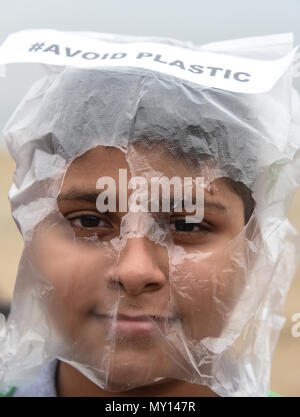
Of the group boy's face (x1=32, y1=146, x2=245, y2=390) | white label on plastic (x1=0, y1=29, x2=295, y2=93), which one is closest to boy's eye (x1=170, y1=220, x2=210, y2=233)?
boy's face (x1=32, y1=146, x2=245, y2=390)

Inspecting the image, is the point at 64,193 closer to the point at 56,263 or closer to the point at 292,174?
the point at 56,263

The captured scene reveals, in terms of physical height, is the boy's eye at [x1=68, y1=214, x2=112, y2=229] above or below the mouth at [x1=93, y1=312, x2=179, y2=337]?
above

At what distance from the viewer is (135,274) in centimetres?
88

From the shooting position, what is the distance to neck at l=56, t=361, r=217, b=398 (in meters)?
1.01

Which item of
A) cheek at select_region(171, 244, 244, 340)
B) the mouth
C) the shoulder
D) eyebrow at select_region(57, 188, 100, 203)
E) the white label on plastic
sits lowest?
the shoulder

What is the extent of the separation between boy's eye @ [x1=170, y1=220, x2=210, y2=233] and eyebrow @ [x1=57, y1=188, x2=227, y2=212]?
39mm

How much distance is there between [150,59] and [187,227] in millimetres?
297

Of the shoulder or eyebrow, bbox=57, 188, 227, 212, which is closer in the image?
eyebrow, bbox=57, 188, 227, 212

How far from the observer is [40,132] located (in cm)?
97

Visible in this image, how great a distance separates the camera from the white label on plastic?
97 cm

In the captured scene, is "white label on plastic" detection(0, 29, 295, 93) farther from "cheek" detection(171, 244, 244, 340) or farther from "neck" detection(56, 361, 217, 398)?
"neck" detection(56, 361, 217, 398)

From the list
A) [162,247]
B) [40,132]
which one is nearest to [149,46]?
[40,132]

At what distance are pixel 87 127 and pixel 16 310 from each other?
1.20ft

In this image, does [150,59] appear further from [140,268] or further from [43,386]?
[43,386]
